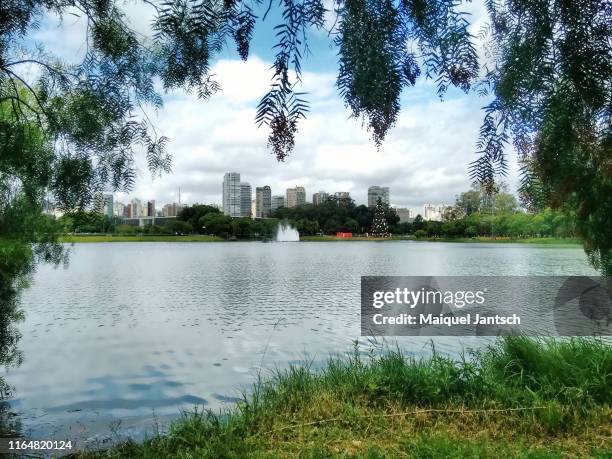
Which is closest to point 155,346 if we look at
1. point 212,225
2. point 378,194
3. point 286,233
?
point 378,194

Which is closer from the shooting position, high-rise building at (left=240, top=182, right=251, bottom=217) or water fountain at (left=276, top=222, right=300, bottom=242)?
high-rise building at (left=240, top=182, right=251, bottom=217)

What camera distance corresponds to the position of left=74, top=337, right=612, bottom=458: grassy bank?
405cm

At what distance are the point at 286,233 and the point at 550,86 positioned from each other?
323 ft

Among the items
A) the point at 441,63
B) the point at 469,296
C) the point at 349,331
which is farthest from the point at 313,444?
the point at 469,296

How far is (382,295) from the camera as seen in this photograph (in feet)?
52.0

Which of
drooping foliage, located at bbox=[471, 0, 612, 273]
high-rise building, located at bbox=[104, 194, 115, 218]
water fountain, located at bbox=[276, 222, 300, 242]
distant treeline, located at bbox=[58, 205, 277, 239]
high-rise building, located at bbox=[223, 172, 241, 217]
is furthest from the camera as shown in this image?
water fountain, located at bbox=[276, 222, 300, 242]

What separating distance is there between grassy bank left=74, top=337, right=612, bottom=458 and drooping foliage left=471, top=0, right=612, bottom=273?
2.58 m

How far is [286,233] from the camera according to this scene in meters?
100

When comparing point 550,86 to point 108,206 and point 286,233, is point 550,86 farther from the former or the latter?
point 286,233

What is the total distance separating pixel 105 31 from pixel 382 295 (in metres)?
13.3

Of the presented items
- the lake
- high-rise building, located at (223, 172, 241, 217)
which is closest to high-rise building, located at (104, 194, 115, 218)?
high-rise building, located at (223, 172, 241, 217)

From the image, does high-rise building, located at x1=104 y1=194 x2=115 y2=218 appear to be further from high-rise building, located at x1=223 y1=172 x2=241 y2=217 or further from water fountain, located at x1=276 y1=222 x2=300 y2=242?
water fountain, located at x1=276 y1=222 x2=300 y2=242

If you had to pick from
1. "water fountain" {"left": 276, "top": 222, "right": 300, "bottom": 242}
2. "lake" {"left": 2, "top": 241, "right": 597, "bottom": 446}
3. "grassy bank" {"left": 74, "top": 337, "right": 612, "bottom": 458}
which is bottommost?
"lake" {"left": 2, "top": 241, "right": 597, "bottom": 446}

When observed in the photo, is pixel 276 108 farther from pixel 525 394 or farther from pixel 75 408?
pixel 75 408
